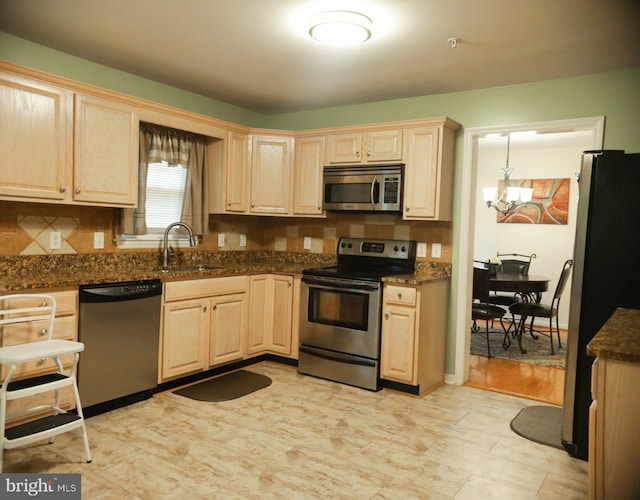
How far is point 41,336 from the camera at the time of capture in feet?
9.00

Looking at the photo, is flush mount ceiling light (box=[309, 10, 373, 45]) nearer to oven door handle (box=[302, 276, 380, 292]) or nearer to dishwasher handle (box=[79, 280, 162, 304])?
oven door handle (box=[302, 276, 380, 292])

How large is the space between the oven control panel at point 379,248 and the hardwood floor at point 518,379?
1218mm

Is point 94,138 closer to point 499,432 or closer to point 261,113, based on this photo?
point 261,113

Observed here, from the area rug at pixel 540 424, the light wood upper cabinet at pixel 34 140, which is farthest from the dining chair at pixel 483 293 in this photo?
the light wood upper cabinet at pixel 34 140

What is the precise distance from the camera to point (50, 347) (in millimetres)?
2475

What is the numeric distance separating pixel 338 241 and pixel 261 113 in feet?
5.41

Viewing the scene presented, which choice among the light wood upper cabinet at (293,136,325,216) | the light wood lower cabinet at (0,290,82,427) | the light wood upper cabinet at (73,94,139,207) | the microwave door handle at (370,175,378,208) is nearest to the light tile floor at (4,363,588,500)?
the light wood lower cabinet at (0,290,82,427)

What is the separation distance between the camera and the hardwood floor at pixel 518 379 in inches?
152

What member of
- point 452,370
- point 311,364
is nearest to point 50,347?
point 311,364

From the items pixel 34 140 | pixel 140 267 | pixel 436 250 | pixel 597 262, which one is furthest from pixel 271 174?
pixel 597 262

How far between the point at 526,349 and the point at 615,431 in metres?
4.23

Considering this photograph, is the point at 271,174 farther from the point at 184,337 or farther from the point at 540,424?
the point at 540,424

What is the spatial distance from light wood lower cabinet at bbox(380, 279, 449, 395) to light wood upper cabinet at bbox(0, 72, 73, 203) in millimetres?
2418

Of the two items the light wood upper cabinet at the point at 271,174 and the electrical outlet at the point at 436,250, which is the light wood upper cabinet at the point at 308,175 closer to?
the light wood upper cabinet at the point at 271,174
